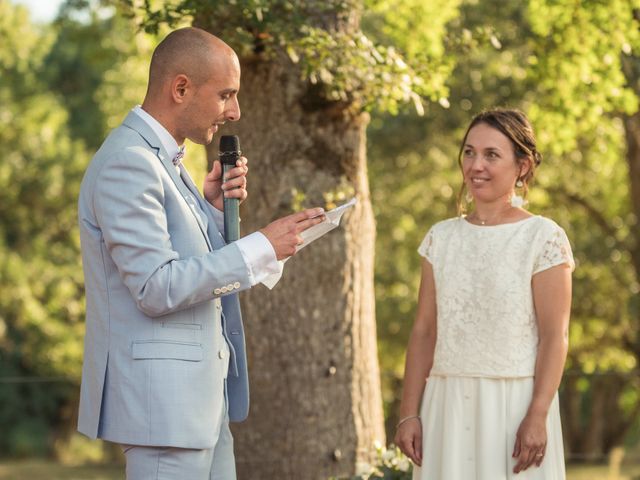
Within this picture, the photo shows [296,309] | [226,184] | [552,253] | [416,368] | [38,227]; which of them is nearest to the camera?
[226,184]

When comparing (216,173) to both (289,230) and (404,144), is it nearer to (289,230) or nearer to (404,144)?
(289,230)

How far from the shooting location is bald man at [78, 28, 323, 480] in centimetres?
328

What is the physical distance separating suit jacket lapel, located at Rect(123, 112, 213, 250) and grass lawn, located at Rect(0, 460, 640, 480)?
5596 millimetres

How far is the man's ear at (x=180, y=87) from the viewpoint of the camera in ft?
11.5

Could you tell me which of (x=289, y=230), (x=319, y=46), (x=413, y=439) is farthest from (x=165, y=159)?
(x=319, y=46)

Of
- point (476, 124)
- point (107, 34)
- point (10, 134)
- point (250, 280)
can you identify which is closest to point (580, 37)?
point (476, 124)

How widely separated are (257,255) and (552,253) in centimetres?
124

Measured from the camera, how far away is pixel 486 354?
163 inches

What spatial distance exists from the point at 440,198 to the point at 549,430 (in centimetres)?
1483

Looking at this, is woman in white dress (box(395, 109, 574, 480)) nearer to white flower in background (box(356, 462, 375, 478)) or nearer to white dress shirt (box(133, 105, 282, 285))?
white dress shirt (box(133, 105, 282, 285))

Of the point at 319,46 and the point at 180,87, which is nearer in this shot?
the point at 180,87

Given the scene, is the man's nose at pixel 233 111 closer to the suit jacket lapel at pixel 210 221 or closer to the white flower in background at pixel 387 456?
the suit jacket lapel at pixel 210 221

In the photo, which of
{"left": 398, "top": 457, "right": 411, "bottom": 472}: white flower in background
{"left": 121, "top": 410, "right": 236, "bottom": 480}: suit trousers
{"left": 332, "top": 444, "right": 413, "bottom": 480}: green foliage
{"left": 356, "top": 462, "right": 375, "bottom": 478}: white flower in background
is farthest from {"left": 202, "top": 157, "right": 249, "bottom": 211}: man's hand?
{"left": 356, "top": 462, "right": 375, "bottom": 478}: white flower in background

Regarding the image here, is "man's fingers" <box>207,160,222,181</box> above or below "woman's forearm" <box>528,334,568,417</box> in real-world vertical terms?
above
